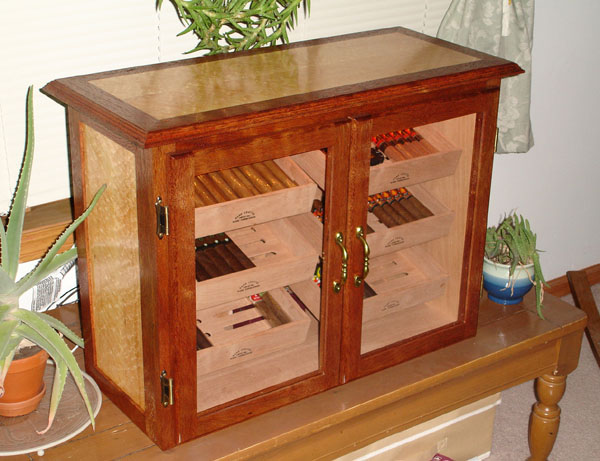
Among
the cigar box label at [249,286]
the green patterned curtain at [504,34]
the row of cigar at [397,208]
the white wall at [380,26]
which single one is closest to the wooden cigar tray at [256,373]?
the cigar box label at [249,286]

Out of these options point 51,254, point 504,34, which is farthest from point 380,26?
point 51,254

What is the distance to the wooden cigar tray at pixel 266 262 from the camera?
181 centimetres

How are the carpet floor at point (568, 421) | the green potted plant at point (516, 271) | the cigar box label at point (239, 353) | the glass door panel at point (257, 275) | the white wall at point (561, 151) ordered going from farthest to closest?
the white wall at point (561, 151), the carpet floor at point (568, 421), the green potted plant at point (516, 271), the cigar box label at point (239, 353), the glass door panel at point (257, 275)

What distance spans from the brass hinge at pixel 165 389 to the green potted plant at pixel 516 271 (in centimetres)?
102

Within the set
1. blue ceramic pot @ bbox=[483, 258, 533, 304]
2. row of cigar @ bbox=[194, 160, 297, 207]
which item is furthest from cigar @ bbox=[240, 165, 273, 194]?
blue ceramic pot @ bbox=[483, 258, 533, 304]

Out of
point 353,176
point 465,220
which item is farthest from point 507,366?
point 353,176

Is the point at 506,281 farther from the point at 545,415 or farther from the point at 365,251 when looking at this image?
the point at 365,251

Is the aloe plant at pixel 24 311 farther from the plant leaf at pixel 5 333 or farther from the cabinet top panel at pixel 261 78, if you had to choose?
the cabinet top panel at pixel 261 78

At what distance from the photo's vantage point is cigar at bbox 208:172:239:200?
6.08 ft

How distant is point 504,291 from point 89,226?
45.0 inches

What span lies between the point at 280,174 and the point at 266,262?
0.21 m

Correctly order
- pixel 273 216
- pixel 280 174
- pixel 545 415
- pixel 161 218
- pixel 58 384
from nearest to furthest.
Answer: pixel 161 218, pixel 58 384, pixel 273 216, pixel 280 174, pixel 545 415

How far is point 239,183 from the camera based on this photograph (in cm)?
189

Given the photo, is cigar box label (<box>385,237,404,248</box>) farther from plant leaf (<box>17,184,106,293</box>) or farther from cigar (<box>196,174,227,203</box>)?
plant leaf (<box>17,184,106,293</box>)
